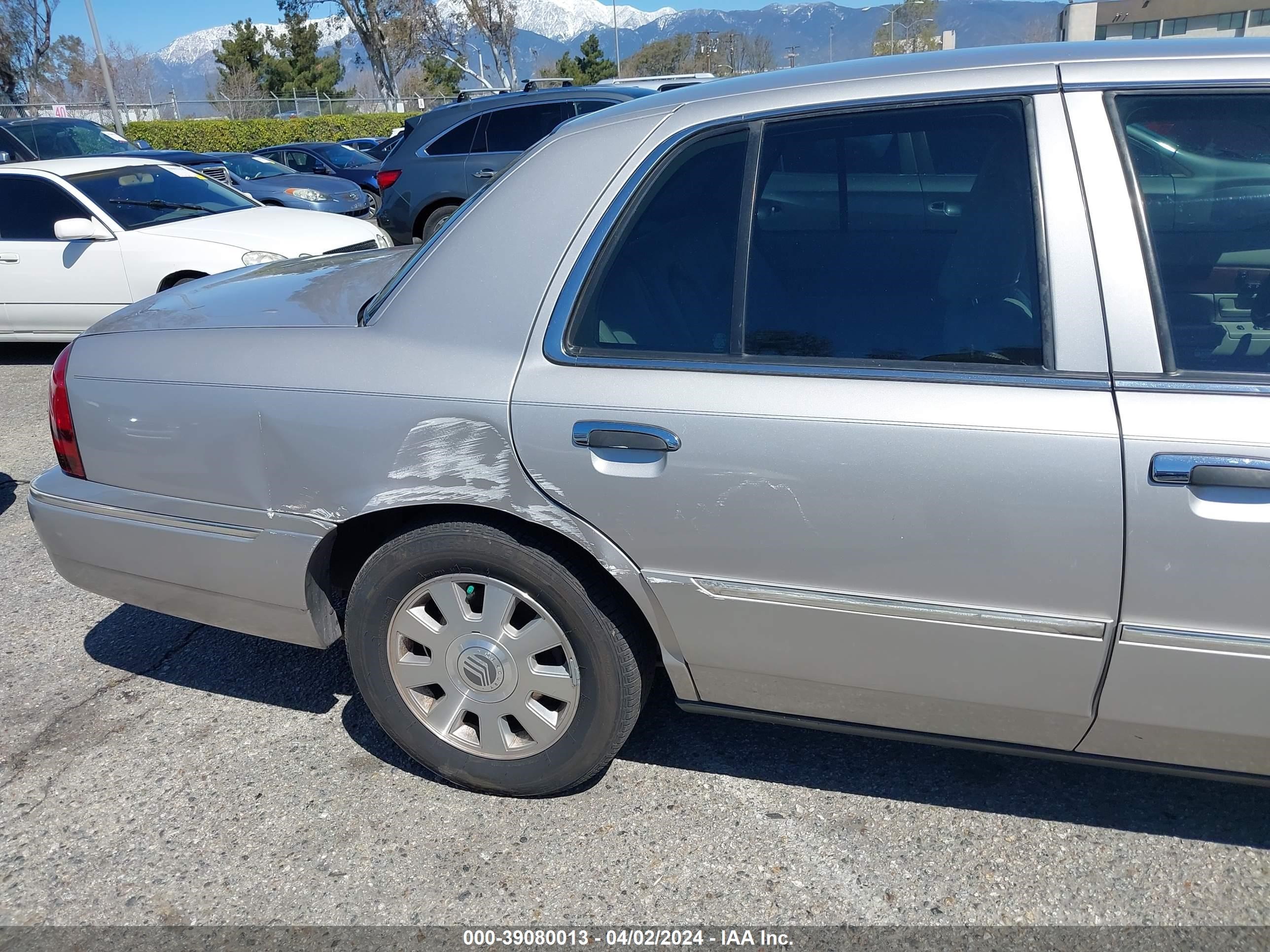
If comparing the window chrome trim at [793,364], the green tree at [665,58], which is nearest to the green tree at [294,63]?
the green tree at [665,58]

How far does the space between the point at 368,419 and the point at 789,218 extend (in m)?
1.08

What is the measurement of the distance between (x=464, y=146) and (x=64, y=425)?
7.44m

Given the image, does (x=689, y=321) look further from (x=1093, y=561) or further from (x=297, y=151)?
(x=297, y=151)

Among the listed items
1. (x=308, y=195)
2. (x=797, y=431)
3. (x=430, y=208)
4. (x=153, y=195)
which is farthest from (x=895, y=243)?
(x=308, y=195)

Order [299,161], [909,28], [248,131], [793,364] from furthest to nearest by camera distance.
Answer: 1. [909,28]
2. [248,131]
3. [299,161]
4. [793,364]

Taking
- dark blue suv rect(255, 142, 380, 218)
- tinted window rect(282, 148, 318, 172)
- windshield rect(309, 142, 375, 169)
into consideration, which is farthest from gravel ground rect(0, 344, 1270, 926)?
tinted window rect(282, 148, 318, 172)

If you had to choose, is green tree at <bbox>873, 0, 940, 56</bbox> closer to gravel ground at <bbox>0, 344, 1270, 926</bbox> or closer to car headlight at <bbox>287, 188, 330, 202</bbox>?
car headlight at <bbox>287, 188, 330, 202</bbox>

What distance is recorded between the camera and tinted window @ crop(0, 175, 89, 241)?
7.39 m

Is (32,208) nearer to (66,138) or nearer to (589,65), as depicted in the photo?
(66,138)

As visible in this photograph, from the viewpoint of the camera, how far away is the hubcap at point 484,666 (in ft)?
8.21

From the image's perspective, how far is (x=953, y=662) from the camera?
218cm

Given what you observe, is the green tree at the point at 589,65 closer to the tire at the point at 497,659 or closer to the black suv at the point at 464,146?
the black suv at the point at 464,146

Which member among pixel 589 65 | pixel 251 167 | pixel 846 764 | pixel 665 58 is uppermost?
pixel 665 58

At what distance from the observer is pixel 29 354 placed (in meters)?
8.33
